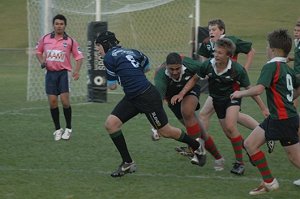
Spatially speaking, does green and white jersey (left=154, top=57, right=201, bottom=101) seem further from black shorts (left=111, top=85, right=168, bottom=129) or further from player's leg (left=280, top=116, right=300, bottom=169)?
player's leg (left=280, top=116, right=300, bottom=169)

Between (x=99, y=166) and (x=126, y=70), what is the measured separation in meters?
1.23

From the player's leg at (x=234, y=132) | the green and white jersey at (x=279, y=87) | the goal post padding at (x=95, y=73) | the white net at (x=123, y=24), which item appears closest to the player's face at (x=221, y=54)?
the player's leg at (x=234, y=132)

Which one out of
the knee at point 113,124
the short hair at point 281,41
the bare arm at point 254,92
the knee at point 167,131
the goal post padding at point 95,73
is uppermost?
the short hair at point 281,41

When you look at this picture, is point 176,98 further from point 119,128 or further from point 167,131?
point 119,128

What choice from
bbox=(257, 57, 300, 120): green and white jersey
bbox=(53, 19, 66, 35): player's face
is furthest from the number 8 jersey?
bbox=(53, 19, 66, 35): player's face

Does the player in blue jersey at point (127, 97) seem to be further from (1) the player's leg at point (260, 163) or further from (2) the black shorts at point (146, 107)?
(1) the player's leg at point (260, 163)

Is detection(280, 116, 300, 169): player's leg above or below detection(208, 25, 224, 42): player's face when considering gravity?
below

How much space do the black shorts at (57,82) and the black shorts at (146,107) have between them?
99.6 inches

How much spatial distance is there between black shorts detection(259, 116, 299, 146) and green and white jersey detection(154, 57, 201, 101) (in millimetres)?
1492

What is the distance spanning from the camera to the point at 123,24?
17.9 m

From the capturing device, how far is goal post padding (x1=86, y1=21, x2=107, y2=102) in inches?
529

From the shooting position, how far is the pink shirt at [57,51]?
9.12m

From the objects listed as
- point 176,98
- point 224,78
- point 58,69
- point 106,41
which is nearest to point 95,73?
point 58,69

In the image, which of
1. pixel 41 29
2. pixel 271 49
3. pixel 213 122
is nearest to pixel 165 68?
pixel 271 49
